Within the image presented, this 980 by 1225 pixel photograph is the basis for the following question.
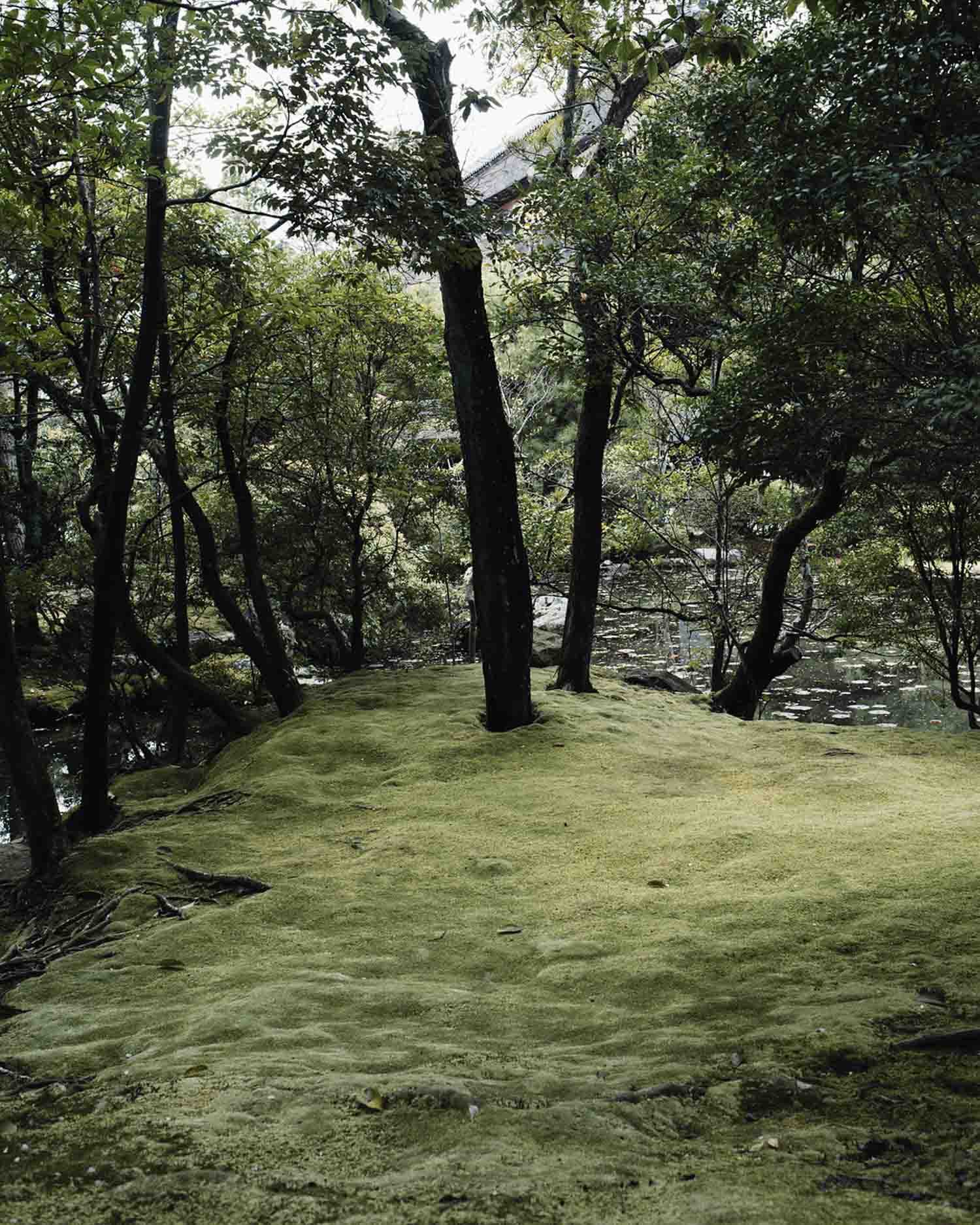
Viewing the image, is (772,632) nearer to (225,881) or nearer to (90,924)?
(225,881)

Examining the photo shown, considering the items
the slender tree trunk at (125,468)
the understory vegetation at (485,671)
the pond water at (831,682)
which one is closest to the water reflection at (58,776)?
the understory vegetation at (485,671)

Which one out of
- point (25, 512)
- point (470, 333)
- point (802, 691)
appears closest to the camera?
point (470, 333)

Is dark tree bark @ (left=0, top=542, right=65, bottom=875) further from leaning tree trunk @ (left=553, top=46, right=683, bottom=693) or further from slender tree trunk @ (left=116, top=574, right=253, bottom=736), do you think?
leaning tree trunk @ (left=553, top=46, right=683, bottom=693)

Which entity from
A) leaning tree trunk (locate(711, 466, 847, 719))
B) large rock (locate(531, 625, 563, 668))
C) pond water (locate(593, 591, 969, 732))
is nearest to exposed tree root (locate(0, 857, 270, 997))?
leaning tree trunk (locate(711, 466, 847, 719))

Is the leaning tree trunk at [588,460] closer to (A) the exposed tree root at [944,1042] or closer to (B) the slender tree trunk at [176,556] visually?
(B) the slender tree trunk at [176,556]

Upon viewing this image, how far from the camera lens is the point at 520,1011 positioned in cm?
353

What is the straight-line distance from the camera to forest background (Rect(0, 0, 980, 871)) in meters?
4.49

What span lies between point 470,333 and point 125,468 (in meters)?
3.28

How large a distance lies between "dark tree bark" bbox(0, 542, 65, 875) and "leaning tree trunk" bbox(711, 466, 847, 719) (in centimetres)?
738

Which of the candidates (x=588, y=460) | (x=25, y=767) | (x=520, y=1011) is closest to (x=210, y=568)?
(x=588, y=460)

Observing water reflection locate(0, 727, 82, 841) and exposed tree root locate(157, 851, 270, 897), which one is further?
water reflection locate(0, 727, 82, 841)

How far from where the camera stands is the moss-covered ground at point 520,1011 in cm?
216

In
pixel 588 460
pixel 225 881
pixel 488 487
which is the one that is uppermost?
pixel 588 460

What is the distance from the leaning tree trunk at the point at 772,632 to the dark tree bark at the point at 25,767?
7378mm
